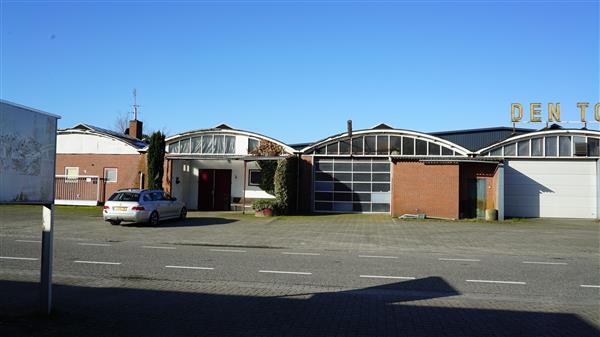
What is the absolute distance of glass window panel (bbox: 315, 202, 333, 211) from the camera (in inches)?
1157

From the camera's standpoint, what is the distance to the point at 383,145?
95.2ft

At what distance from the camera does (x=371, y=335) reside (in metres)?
5.84

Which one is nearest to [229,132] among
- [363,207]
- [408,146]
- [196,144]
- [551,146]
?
[196,144]

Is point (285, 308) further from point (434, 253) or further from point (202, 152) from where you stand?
point (202, 152)

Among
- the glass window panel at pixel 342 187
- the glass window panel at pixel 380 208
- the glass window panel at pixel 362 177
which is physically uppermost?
the glass window panel at pixel 362 177

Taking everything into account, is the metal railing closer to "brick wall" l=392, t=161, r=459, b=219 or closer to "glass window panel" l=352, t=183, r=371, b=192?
"glass window panel" l=352, t=183, r=371, b=192

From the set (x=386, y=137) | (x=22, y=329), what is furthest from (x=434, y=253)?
(x=386, y=137)

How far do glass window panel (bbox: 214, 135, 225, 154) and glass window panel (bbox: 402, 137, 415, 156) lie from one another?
36.5 feet

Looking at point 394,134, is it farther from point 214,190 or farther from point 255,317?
point 255,317

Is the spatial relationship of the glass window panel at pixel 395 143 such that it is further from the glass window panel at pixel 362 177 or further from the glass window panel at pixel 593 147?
the glass window panel at pixel 593 147

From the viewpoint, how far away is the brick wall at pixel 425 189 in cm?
2584

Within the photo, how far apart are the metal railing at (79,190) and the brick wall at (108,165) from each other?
384mm

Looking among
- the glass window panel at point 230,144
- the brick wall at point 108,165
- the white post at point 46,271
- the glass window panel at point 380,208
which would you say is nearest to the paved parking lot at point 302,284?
the white post at point 46,271

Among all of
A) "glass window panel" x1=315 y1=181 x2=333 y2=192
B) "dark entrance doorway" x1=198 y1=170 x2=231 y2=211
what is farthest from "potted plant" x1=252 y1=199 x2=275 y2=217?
"dark entrance doorway" x1=198 y1=170 x2=231 y2=211
